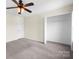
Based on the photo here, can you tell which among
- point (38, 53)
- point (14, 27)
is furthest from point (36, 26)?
point (38, 53)

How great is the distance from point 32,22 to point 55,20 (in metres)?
2.07

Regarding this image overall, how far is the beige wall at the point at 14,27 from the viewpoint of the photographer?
5.20 m

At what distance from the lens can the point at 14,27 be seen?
5758mm

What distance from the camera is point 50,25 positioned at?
5.37m

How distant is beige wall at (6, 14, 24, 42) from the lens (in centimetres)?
520

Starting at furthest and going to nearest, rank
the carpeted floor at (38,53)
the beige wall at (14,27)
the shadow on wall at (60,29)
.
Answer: the beige wall at (14,27)
the shadow on wall at (60,29)
the carpeted floor at (38,53)

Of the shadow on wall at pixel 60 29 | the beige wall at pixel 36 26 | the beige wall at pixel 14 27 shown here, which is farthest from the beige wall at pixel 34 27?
the shadow on wall at pixel 60 29

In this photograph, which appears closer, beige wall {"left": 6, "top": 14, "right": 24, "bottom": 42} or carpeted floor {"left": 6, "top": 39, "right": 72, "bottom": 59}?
carpeted floor {"left": 6, "top": 39, "right": 72, "bottom": 59}

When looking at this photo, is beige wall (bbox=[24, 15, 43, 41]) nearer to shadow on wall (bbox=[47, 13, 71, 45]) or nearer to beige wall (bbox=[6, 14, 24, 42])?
beige wall (bbox=[6, 14, 24, 42])

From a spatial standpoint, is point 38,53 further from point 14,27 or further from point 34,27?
point 14,27

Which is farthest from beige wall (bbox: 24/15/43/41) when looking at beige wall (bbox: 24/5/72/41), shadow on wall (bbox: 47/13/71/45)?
shadow on wall (bbox: 47/13/71/45)

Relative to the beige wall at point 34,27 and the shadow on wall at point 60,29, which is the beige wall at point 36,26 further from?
the shadow on wall at point 60,29
